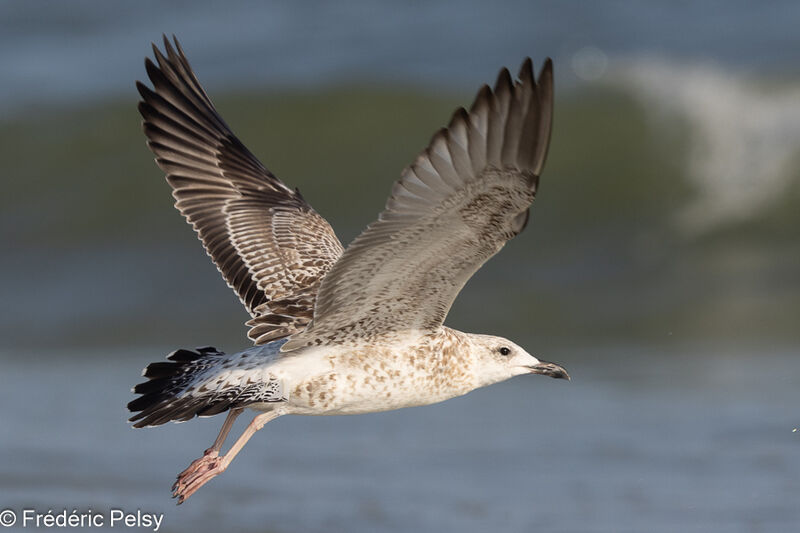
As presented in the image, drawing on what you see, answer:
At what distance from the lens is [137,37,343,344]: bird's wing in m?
5.79

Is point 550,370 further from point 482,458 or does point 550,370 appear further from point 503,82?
point 503,82

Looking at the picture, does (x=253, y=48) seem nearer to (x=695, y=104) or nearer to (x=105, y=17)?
(x=105, y=17)

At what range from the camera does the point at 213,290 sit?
34.3 feet

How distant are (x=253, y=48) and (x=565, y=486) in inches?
403

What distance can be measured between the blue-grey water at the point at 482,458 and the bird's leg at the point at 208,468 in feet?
2.59

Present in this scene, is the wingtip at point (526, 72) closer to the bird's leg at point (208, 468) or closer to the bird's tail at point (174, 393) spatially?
the bird's tail at point (174, 393)

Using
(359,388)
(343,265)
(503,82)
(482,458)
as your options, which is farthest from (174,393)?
(482,458)

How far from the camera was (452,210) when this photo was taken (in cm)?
419

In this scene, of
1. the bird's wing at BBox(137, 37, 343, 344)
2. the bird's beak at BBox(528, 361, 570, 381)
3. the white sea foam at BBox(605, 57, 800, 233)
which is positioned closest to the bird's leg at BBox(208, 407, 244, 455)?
the bird's wing at BBox(137, 37, 343, 344)

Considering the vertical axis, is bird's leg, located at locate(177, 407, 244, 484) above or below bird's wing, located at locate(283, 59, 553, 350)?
below

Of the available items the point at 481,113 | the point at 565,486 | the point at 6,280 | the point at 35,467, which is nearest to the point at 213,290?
the point at 6,280

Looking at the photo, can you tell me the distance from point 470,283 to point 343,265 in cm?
554

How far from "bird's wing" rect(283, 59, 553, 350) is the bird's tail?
1.90ft

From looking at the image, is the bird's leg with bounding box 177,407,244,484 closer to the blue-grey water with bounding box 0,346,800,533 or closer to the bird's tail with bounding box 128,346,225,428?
the bird's tail with bounding box 128,346,225,428
